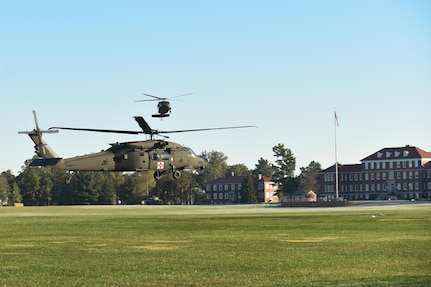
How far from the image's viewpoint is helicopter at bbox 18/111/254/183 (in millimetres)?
64500

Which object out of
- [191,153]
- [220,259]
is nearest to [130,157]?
[191,153]

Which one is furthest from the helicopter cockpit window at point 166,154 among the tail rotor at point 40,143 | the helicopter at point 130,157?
the tail rotor at point 40,143

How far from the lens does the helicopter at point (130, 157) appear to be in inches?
2539

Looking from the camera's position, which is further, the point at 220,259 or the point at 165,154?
the point at 165,154

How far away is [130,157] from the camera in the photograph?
219 ft

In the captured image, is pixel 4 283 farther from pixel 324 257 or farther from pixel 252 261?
pixel 324 257

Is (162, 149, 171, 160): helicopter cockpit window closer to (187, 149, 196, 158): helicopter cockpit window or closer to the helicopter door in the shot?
the helicopter door

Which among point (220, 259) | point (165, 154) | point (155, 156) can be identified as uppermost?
point (165, 154)

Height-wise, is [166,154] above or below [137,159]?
above

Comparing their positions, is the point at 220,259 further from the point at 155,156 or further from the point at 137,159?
the point at 155,156

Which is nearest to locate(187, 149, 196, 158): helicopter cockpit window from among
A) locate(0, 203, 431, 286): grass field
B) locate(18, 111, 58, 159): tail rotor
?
locate(18, 111, 58, 159): tail rotor

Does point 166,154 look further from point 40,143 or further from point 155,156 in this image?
point 40,143

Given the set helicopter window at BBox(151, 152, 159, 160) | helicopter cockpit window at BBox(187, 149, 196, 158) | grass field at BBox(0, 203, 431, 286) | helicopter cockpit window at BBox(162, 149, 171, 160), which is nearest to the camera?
grass field at BBox(0, 203, 431, 286)

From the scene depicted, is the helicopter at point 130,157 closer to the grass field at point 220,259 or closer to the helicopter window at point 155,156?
the helicopter window at point 155,156
